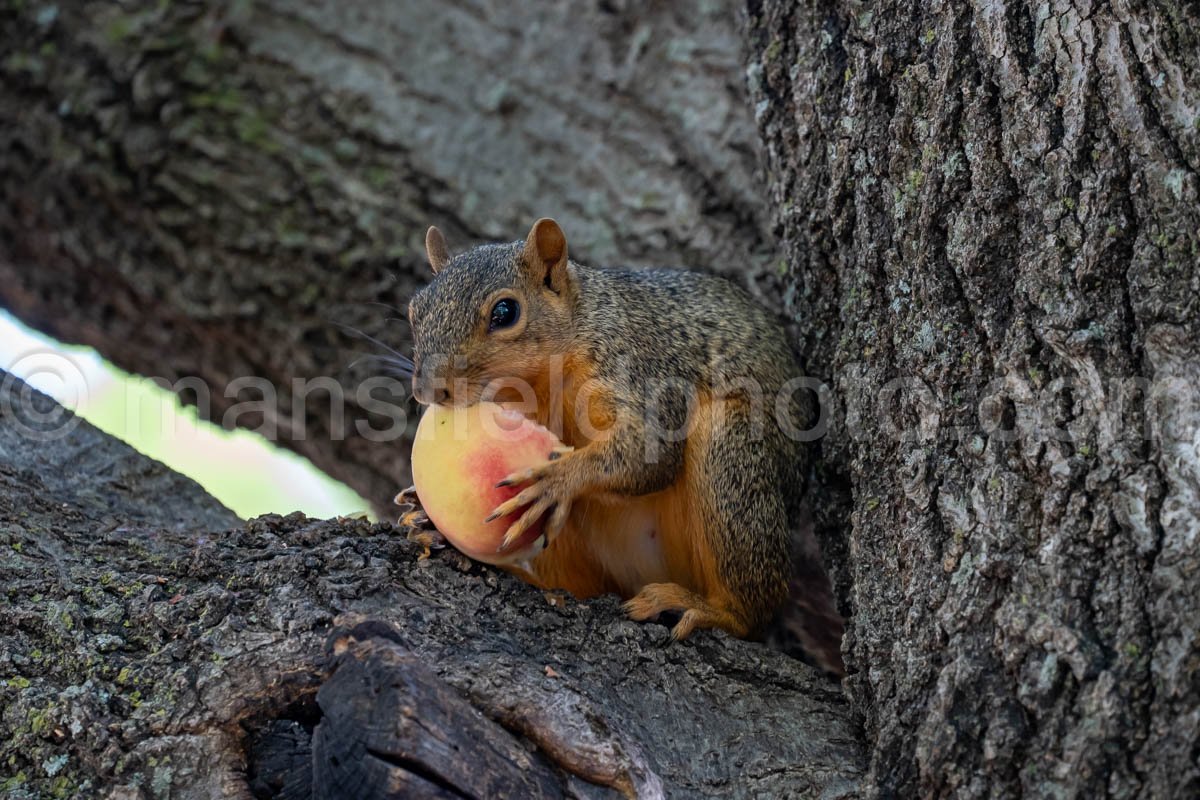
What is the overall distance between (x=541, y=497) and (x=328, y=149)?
1.77 meters

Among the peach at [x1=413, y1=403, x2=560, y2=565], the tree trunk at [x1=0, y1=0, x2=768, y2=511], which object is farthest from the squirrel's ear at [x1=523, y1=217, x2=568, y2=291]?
the tree trunk at [x1=0, y1=0, x2=768, y2=511]

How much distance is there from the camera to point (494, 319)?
2799 millimetres

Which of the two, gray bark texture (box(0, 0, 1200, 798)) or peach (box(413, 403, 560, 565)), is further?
peach (box(413, 403, 560, 565))

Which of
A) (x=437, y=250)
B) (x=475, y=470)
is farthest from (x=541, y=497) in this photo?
(x=437, y=250)

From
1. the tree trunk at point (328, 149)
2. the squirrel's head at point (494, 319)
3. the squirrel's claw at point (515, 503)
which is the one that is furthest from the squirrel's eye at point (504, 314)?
the tree trunk at point (328, 149)

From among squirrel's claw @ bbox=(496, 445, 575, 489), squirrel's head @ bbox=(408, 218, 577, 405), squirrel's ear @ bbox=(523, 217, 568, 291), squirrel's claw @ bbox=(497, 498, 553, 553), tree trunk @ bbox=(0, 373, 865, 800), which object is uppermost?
squirrel's ear @ bbox=(523, 217, 568, 291)

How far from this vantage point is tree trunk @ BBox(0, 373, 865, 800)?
1.82 meters

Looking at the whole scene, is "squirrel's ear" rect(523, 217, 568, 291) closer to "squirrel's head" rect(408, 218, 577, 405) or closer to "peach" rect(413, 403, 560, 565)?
"squirrel's head" rect(408, 218, 577, 405)

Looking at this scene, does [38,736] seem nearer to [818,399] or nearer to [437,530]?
[437,530]

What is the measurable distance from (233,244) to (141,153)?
0.41 meters

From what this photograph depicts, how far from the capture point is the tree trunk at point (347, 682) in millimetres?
1820

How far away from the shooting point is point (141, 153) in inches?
147

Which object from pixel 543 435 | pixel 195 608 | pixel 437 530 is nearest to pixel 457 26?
pixel 543 435

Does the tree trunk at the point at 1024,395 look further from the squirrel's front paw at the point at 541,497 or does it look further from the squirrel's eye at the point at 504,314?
the squirrel's eye at the point at 504,314
